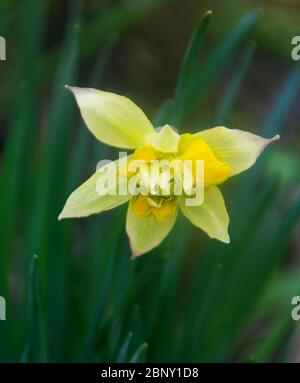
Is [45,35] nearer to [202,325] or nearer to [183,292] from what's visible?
[183,292]

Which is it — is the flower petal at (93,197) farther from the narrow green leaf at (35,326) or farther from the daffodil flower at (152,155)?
the narrow green leaf at (35,326)

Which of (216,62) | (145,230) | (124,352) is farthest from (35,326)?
(216,62)

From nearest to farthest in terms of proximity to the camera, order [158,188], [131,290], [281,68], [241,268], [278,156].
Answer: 1. [158,188]
2. [131,290]
3. [241,268]
4. [278,156]
5. [281,68]

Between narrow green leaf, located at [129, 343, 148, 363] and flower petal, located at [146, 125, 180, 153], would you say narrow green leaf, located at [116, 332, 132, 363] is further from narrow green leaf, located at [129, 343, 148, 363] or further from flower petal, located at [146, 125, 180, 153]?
flower petal, located at [146, 125, 180, 153]

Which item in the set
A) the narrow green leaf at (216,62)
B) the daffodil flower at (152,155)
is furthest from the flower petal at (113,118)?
the narrow green leaf at (216,62)

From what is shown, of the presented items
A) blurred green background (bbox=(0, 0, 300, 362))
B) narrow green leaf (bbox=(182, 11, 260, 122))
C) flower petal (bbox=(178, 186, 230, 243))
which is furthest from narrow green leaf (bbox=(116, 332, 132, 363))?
narrow green leaf (bbox=(182, 11, 260, 122))

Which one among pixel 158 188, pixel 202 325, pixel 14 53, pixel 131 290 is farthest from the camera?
pixel 14 53
